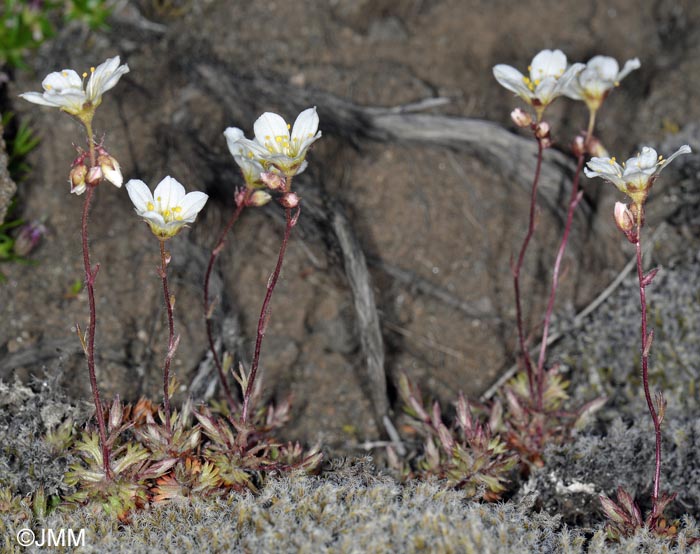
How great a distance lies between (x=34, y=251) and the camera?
12.0 ft

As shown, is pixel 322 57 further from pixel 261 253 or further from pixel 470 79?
pixel 261 253

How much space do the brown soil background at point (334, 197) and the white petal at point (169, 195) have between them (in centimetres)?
103

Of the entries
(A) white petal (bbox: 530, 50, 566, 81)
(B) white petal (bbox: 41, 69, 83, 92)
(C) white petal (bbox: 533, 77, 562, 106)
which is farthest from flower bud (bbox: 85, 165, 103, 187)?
(A) white petal (bbox: 530, 50, 566, 81)

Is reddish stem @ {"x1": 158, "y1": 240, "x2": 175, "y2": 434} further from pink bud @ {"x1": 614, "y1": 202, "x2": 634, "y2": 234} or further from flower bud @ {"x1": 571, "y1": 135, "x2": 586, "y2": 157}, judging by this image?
→ flower bud @ {"x1": 571, "y1": 135, "x2": 586, "y2": 157}

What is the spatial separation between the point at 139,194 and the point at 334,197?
1.44m

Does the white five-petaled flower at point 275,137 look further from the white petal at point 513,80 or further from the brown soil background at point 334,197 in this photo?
the brown soil background at point 334,197

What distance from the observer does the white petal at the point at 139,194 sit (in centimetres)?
252

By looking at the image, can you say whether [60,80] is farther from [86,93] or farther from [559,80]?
[559,80]

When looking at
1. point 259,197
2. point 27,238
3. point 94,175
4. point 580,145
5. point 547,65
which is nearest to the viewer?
point 94,175

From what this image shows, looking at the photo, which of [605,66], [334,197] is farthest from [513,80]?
[334,197]

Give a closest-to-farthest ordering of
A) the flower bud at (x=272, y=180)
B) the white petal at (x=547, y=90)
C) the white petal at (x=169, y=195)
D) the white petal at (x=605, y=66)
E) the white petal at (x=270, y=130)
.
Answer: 1. the flower bud at (x=272, y=180)
2. the white petal at (x=169, y=195)
3. the white petal at (x=270, y=130)
4. the white petal at (x=547, y=90)
5. the white petal at (x=605, y=66)

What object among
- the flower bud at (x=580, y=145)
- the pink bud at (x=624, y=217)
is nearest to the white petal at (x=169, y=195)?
the pink bud at (x=624, y=217)

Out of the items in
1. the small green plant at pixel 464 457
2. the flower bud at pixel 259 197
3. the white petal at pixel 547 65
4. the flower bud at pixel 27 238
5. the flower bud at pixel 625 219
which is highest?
the white petal at pixel 547 65

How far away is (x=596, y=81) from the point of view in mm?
3057
